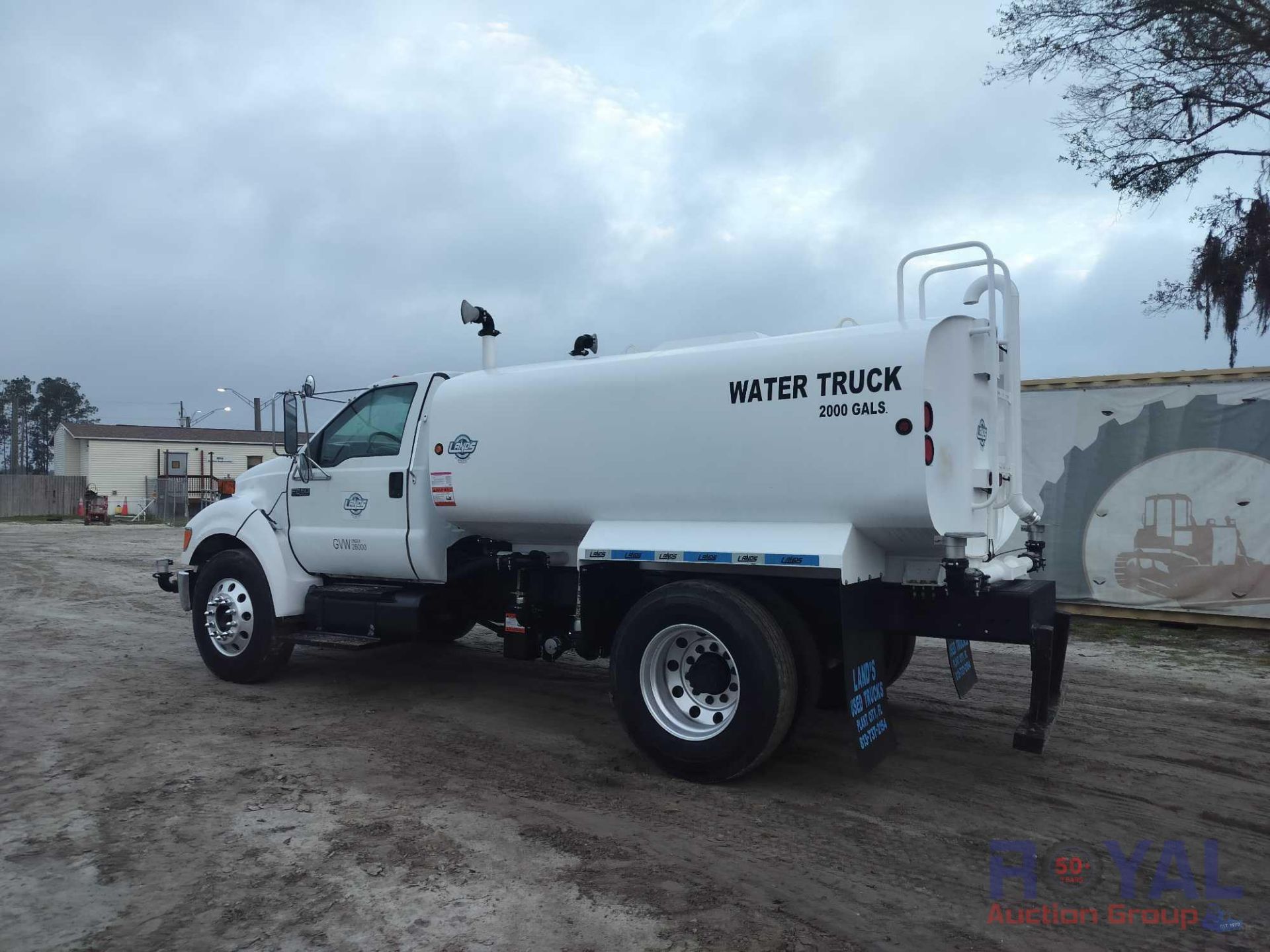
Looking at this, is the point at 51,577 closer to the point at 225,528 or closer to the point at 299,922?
the point at 225,528

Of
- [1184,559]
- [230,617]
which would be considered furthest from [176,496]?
[1184,559]

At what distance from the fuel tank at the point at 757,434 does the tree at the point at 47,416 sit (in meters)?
91.4

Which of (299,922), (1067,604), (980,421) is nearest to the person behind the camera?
(299,922)

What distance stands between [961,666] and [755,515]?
7.51 feet

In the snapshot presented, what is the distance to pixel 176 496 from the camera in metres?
40.2

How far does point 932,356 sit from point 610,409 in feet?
6.44

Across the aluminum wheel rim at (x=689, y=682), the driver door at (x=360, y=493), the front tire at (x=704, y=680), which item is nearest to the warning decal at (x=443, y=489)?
the driver door at (x=360, y=493)

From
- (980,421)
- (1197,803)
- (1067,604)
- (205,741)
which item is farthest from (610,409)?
(1067,604)

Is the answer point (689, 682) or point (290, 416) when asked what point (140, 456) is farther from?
point (689, 682)

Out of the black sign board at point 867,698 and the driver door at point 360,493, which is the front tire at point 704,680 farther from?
the driver door at point 360,493

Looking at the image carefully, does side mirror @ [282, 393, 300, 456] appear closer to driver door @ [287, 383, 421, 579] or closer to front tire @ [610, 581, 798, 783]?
driver door @ [287, 383, 421, 579]

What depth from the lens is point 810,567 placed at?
4.97 metres

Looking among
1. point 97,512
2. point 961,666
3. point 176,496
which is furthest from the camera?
point 176,496

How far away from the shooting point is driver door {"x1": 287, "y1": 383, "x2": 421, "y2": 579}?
7090 millimetres
